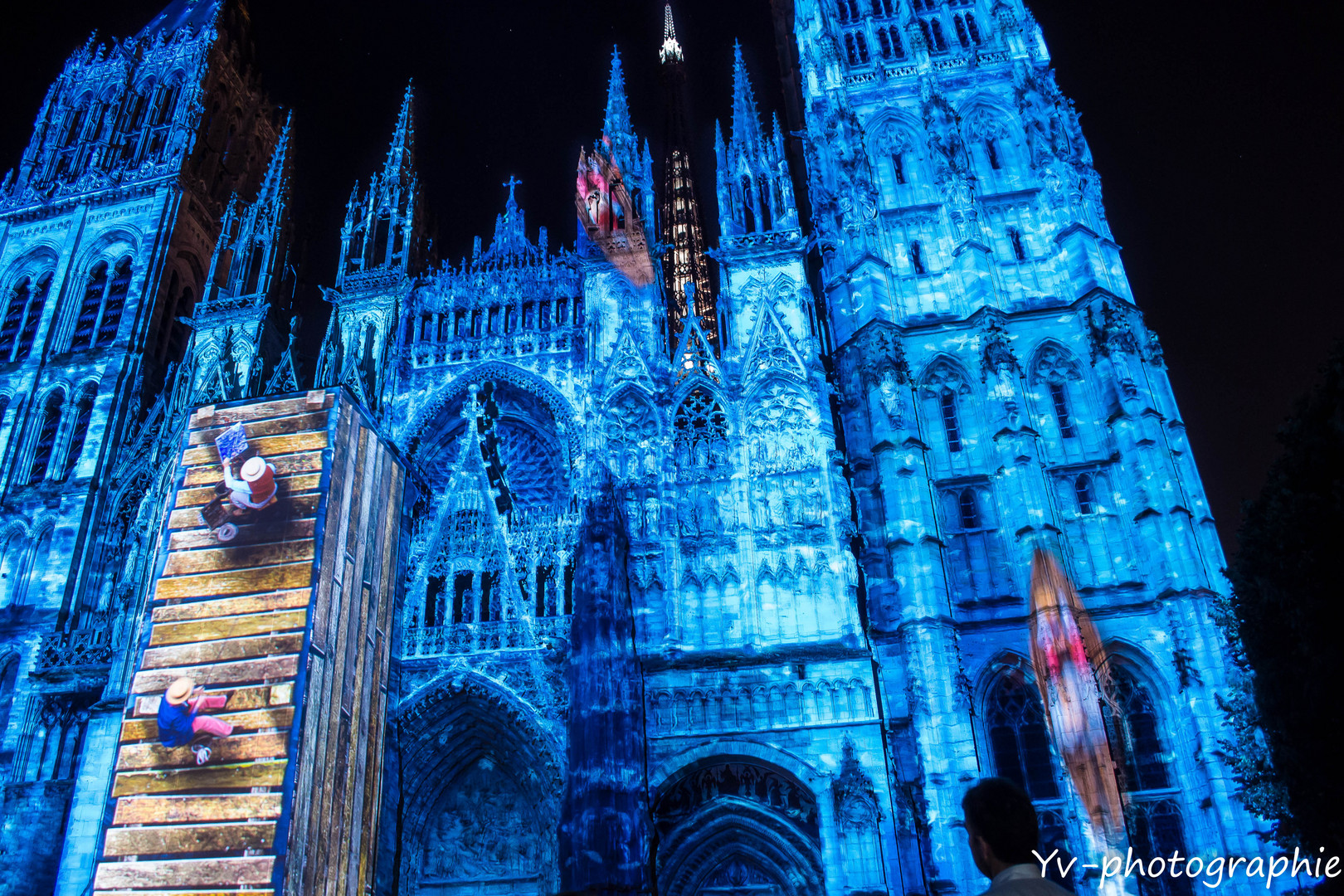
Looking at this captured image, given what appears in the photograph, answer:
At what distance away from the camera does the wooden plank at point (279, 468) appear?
17.6 meters

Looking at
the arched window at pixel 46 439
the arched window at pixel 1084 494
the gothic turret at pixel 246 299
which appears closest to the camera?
the arched window at pixel 1084 494

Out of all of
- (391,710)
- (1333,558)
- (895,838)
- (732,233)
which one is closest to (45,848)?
(391,710)

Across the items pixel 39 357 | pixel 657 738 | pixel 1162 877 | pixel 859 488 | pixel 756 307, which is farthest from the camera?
pixel 39 357

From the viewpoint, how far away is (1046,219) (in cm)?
2584

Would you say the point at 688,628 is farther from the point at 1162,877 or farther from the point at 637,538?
the point at 1162,877

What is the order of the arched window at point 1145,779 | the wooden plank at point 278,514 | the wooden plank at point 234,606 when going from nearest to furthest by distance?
the wooden plank at point 234,606 → the wooden plank at point 278,514 → the arched window at point 1145,779

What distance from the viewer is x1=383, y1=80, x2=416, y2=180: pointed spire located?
29562 millimetres

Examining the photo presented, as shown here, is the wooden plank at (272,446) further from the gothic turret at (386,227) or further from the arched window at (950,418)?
the arched window at (950,418)

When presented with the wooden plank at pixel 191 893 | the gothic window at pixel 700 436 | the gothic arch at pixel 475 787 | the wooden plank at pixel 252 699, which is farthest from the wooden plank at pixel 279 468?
the gothic window at pixel 700 436

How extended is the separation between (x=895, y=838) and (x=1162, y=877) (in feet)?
16.8

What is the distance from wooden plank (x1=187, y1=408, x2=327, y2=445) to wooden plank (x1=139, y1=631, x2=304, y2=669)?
4001 millimetres

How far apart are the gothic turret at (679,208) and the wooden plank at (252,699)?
30.2 meters

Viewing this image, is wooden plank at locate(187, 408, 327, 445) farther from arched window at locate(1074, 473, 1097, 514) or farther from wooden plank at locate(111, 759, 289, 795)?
arched window at locate(1074, 473, 1097, 514)

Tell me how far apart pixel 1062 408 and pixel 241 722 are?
62.0 ft
